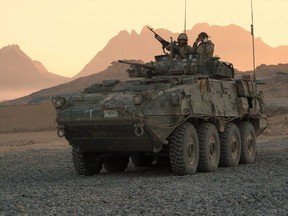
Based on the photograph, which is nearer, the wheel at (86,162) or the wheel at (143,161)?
the wheel at (86,162)

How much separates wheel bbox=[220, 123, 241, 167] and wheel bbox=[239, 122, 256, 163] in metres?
0.52

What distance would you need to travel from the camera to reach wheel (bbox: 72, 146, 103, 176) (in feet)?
39.2

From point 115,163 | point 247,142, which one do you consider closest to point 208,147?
point 115,163

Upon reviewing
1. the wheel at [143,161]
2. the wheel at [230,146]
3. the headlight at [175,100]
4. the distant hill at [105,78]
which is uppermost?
the distant hill at [105,78]

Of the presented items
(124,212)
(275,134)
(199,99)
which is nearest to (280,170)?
(199,99)

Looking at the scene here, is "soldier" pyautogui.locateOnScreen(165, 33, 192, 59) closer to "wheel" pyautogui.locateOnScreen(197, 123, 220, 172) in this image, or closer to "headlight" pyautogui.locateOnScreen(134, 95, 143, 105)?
"wheel" pyautogui.locateOnScreen(197, 123, 220, 172)

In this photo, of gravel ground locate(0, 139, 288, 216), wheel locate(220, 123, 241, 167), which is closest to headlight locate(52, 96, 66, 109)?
gravel ground locate(0, 139, 288, 216)

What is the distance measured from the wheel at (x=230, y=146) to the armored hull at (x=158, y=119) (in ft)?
0.07

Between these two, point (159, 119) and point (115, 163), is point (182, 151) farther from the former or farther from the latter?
point (115, 163)

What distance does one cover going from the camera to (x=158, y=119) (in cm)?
1049

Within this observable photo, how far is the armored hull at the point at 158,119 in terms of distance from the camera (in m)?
10.5

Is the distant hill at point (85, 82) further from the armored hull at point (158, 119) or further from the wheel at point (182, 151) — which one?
the wheel at point (182, 151)

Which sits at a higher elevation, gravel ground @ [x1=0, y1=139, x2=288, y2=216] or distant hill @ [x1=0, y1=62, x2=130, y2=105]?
distant hill @ [x1=0, y1=62, x2=130, y2=105]

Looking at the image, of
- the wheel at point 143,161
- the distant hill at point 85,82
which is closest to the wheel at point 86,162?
the wheel at point 143,161
